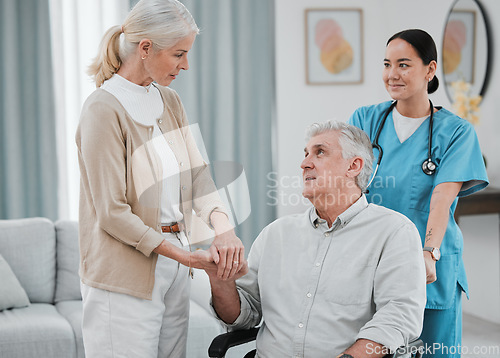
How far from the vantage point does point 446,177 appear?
1546 millimetres

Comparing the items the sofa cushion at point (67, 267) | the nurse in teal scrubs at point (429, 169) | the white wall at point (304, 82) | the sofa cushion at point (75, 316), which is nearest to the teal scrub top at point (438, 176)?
the nurse in teal scrubs at point (429, 169)

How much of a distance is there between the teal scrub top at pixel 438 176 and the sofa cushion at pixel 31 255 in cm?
180

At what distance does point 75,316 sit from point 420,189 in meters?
1.63

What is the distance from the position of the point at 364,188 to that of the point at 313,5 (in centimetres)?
286

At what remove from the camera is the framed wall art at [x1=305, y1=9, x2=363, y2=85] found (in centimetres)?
412

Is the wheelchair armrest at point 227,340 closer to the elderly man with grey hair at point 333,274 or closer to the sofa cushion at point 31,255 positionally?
the elderly man with grey hair at point 333,274

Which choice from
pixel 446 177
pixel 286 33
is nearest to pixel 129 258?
pixel 446 177

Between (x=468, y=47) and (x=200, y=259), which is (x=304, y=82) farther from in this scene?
(x=200, y=259)

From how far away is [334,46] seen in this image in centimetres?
415

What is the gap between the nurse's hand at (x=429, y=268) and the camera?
145 cm

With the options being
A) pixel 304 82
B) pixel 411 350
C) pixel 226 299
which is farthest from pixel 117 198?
pixel 304 82

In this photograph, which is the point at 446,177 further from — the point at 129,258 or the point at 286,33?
the point at 286,33

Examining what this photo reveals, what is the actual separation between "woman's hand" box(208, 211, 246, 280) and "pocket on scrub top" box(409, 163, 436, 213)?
55cm

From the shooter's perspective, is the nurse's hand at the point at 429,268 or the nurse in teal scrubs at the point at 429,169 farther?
the nurse in teal scrubs at the point at 429,169
